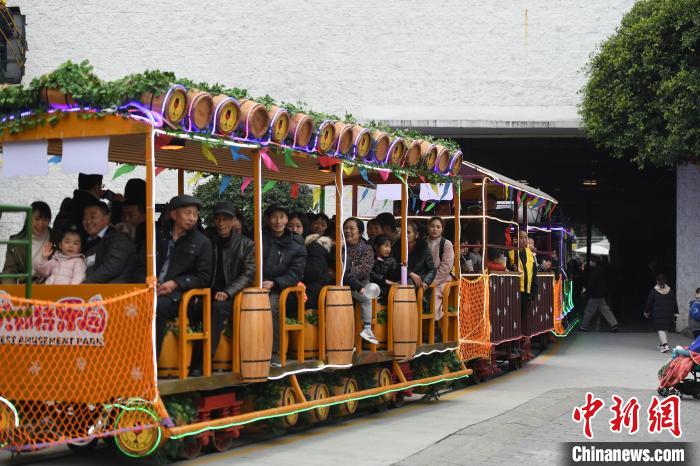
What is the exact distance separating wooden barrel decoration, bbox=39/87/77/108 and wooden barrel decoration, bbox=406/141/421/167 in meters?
5.46

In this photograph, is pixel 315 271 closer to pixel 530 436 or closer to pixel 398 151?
pixel 398 151

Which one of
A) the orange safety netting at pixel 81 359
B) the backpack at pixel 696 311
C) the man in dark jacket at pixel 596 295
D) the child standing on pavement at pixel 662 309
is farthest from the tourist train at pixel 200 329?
the man in dark jacket at pixel 596 295

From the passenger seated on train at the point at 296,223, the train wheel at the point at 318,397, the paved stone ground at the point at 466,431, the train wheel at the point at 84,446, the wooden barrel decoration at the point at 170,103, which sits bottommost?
the paved stone ground at the point at 466,431

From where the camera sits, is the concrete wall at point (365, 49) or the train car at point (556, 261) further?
the concrete wall at point (365, 49)

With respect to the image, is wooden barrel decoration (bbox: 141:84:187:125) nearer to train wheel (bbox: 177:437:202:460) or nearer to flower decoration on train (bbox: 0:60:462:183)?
flower decoration on train (bbox: 0:60:462:183)

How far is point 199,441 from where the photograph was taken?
1005cm

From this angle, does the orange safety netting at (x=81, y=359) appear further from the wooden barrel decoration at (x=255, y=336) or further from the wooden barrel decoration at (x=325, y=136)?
the wooden barrel decoration at (x=325, y=136)

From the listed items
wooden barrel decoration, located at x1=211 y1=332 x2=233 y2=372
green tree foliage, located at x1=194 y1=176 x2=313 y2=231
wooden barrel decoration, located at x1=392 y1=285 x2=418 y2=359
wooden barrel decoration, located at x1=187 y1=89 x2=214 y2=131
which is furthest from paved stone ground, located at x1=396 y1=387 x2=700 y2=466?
green tree foliage, located at x1=194 y1=176 x2=313 y2=231

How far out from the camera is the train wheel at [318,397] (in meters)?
11.9

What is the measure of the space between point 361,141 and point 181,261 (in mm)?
3449

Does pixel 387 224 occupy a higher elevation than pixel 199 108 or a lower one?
lower

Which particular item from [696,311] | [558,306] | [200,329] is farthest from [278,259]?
[558,306]

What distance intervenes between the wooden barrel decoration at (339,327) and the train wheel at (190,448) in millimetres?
2303

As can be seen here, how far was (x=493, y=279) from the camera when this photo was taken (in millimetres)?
17406
